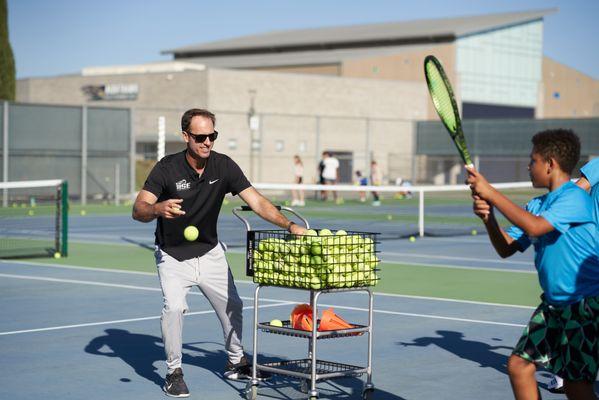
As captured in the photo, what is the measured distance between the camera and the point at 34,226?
21719mm

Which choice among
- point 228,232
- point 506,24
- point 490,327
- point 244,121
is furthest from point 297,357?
point 506,24

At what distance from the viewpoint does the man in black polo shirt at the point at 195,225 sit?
7035 millimetres

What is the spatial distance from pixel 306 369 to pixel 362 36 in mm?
60233

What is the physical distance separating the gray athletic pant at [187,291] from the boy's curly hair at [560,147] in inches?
106

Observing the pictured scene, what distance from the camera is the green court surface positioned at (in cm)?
1246

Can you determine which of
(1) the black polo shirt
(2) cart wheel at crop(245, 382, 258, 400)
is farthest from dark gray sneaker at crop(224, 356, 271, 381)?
(1) the black polo shirt

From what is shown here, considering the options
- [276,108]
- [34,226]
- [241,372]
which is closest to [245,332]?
[241,372]

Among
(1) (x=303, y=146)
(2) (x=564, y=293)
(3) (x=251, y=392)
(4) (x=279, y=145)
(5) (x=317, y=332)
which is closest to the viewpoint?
(2) (x=564, y=293)

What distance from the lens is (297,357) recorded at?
27.5ft

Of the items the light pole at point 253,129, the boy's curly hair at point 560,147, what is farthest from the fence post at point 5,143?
the boy's curly hair at point 560,147

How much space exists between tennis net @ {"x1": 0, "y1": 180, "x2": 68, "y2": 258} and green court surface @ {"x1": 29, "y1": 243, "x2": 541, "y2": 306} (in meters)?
0.45

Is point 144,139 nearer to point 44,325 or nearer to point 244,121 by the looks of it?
→ point 244,121

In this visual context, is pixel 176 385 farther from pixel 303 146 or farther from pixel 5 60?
pixel 303 146

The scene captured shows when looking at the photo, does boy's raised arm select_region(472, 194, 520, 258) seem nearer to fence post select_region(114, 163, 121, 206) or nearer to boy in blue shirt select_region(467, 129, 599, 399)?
boy in blue shirt select_region(467, 129, 599, 399)
